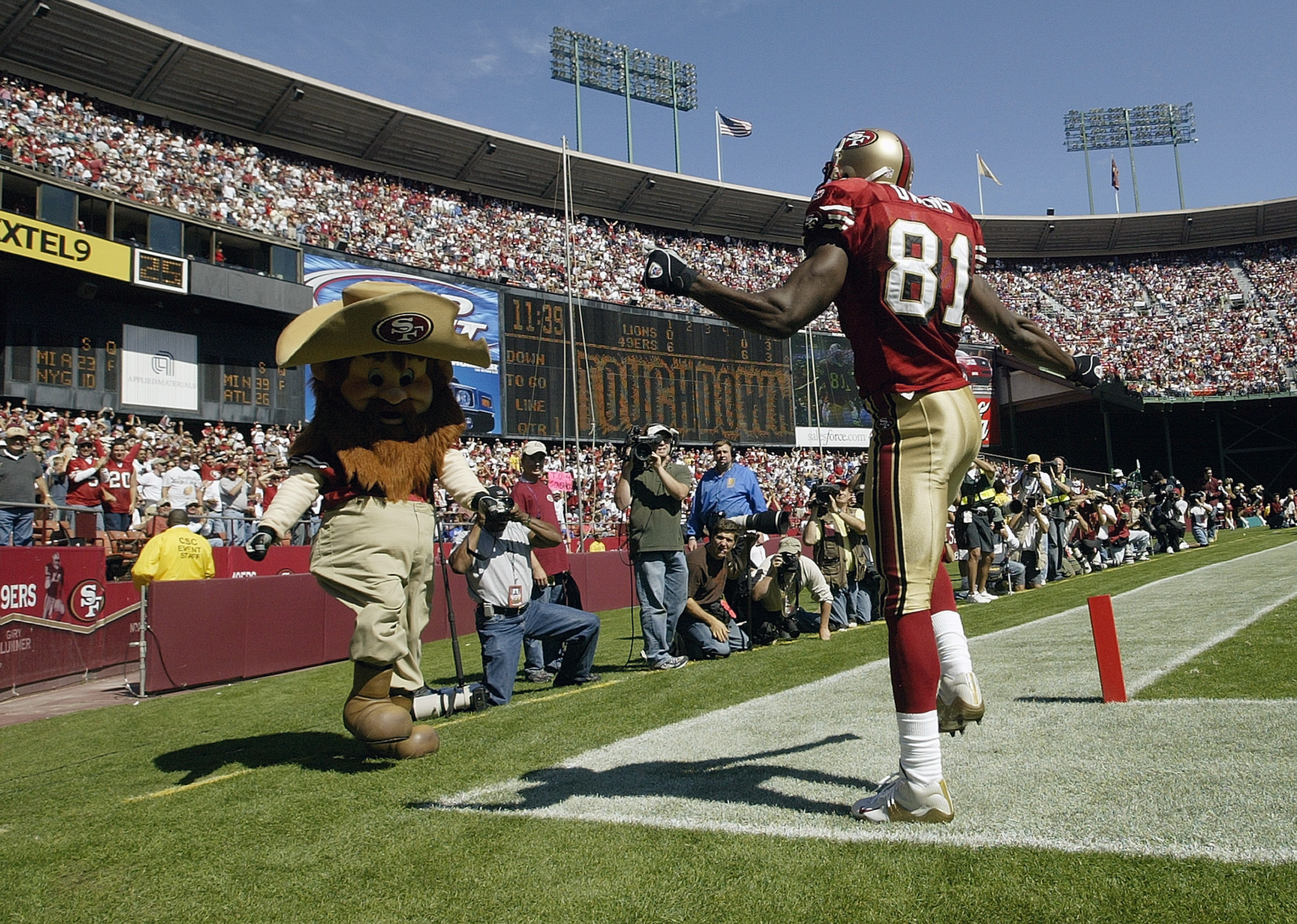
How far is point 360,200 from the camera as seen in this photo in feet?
88.1

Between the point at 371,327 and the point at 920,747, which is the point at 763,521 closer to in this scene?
the point at 371,327

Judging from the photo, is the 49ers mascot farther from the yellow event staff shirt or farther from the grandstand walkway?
the yellow event staff shirt

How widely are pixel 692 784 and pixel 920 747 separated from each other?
900 mm

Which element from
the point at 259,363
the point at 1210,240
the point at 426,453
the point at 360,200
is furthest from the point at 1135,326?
the point at 426,453

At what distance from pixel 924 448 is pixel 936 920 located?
1.50 meters

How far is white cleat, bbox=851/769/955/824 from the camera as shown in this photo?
2709 millimetres

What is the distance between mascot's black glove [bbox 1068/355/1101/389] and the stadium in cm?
52

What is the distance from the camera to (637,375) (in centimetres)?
2664

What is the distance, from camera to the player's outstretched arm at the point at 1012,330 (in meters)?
3.42

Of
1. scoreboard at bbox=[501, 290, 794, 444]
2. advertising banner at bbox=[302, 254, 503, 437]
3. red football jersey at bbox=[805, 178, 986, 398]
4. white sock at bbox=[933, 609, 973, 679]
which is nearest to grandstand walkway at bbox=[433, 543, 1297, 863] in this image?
white sock at bbox=[933, 609, 973, 679]

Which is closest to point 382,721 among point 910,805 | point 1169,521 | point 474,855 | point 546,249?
point 474,855

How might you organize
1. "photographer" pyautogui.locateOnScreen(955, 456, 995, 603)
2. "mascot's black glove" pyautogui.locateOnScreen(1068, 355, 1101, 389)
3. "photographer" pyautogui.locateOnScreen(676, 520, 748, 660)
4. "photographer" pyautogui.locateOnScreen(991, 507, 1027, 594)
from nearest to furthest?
"mascot's black glove" pyautogui.locateOnScreen(1068, 355, 1101, 389) < "photographer" pyautogui.locateOnScreen(676, 520, 748, 660) < "photographer" pyautogui.locateOnScreen(955, 456, 995, 603) < "photographer" pyautogui.locateOnScreen(991, 507, 1027, 594)

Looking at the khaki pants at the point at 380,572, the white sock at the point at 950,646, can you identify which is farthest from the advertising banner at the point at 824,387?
the white sock at the point at 950,646

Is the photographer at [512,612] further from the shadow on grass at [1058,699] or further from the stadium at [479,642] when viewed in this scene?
the shadow on grass at [1058,699]
